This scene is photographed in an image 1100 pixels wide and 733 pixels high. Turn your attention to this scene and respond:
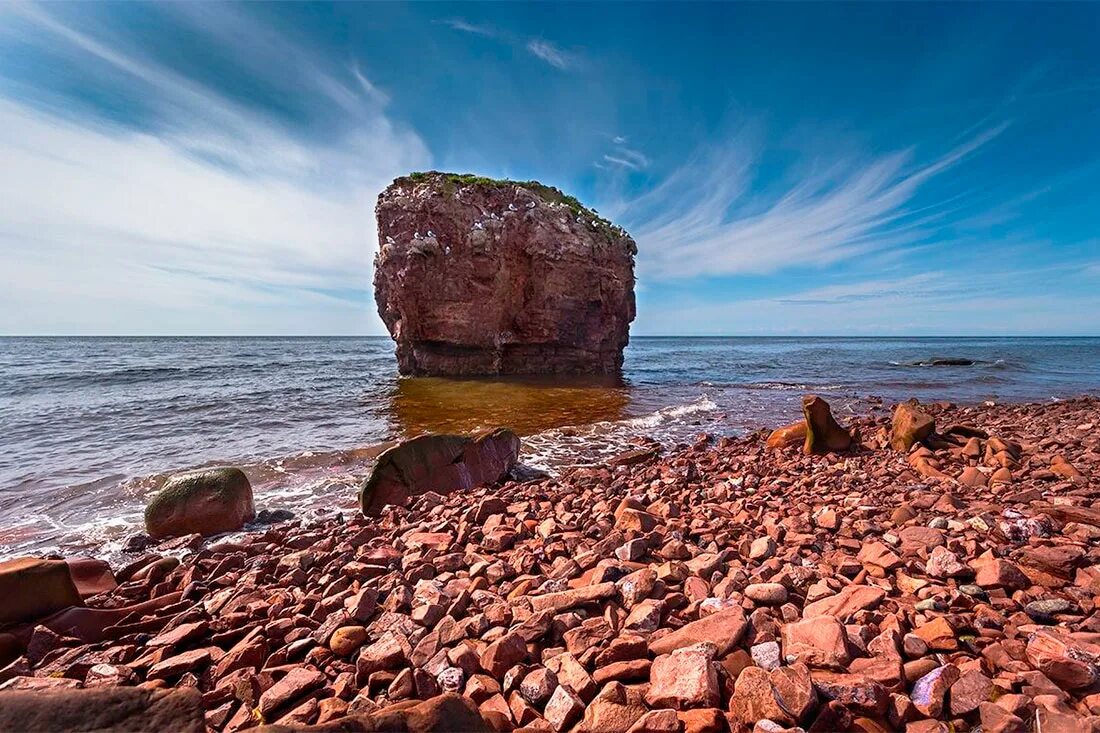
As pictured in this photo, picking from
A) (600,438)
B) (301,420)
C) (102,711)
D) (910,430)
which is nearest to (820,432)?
(910,430)

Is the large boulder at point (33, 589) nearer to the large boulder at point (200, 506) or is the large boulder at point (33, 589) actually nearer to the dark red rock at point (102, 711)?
the large boulder at point (200, 506)

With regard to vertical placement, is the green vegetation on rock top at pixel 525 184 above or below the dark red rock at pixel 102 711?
above

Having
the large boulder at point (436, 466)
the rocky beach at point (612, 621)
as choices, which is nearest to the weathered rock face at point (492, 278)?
the large boulder at point (436, 466)

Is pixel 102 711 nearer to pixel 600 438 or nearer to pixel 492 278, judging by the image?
pixel 600 438

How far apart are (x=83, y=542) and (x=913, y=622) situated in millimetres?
8481

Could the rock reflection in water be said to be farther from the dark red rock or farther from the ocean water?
the dark red rock

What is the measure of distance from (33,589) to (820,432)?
33.3 feet

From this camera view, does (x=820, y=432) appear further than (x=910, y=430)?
Yes

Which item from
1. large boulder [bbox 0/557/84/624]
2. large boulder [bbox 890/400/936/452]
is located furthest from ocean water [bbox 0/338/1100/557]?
large boulder [bbox 890/400/936/452]

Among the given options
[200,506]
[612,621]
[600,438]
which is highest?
[612,621]

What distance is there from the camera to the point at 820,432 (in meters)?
8.22

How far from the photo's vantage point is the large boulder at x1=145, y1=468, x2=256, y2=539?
228 inches

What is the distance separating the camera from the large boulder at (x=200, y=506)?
228 inches

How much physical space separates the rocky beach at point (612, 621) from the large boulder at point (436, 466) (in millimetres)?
1100
